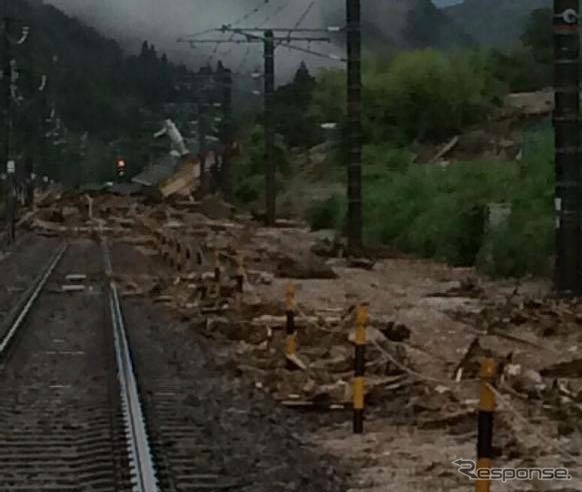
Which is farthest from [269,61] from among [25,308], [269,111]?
[25,308]

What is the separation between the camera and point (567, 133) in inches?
980

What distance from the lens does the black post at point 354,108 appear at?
38094 mm

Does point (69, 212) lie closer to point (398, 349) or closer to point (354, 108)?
point (354, 108)

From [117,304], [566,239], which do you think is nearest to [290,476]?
[566,239]

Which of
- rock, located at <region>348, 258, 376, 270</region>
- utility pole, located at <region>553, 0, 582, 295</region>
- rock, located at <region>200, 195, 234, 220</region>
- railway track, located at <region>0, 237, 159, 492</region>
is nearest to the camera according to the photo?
railway track, located at <region>0, 237, 159, 492</region>

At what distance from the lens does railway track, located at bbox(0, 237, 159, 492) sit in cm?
1147

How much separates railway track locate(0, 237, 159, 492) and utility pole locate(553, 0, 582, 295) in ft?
24.2

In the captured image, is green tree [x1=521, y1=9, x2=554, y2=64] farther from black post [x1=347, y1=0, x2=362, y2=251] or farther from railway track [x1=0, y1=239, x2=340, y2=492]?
railway track [x1=0, y1=239, x2=340, y2=492]

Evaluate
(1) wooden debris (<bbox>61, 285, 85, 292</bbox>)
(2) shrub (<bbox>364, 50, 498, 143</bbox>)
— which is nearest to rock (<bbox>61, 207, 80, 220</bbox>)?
(2) shrub (<bbox>364, 50, 498, 143</bbox>)

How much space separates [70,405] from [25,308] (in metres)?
12.2

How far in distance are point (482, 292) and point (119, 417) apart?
1730 cm

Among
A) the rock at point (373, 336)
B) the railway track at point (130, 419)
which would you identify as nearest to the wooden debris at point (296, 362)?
the railway track at point (130, 419)

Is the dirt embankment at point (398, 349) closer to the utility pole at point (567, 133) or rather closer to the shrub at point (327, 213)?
the utility pole at point (567, 133)

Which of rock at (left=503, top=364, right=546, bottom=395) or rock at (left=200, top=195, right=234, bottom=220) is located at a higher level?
rock at (left=503, top=364, right=546, bottom=395)
